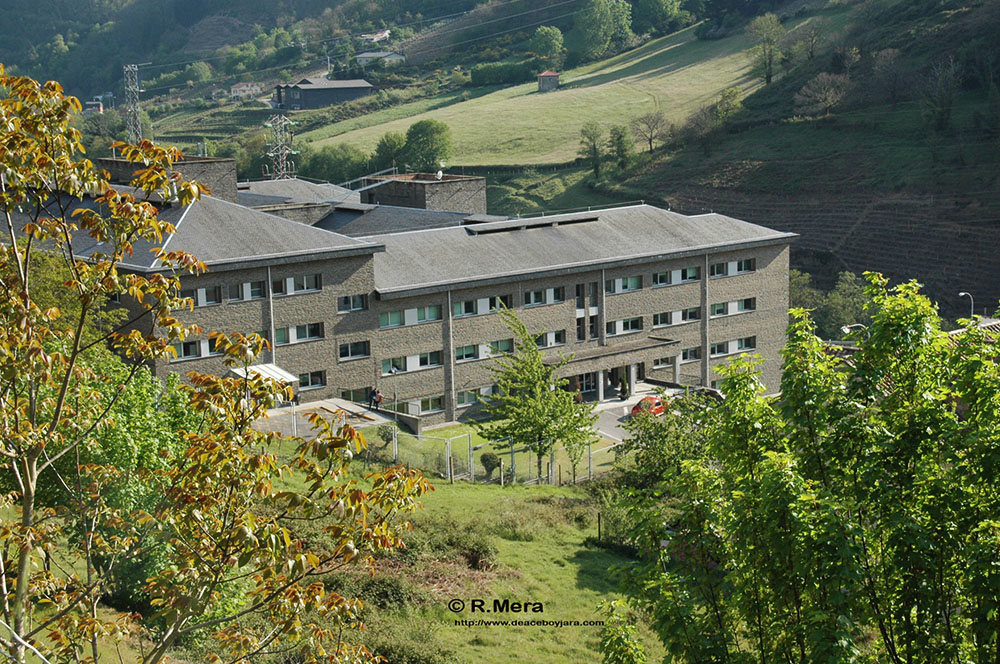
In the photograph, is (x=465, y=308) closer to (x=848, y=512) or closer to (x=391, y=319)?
(x=391, y=319)

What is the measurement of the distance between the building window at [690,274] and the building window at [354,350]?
17.9 m

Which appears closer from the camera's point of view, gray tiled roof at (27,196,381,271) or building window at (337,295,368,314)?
gray tiled roof at (27,196,381,271)

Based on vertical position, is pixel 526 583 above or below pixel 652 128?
below

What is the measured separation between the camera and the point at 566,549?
1190 inches

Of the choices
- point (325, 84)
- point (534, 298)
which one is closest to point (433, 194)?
point (534, 298)

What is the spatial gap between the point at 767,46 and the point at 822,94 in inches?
944

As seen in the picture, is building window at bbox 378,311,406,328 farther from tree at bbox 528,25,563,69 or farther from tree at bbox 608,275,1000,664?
tree at bbox 528,25,563,69

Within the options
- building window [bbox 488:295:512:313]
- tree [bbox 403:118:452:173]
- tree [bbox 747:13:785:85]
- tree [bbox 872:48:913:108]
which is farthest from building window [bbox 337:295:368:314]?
tree [bbox 747:13:785:85]

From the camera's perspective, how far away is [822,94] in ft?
382

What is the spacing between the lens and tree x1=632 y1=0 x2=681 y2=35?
19088 cm

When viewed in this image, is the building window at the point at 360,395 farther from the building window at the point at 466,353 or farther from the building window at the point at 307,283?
the building window at the point at 307,283

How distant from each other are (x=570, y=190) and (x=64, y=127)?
11123 cm

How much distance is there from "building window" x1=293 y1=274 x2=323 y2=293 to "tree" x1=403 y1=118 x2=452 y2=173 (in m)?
74.4

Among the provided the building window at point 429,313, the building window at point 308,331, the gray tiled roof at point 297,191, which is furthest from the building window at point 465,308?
the gray tiled roof at point 297,191
